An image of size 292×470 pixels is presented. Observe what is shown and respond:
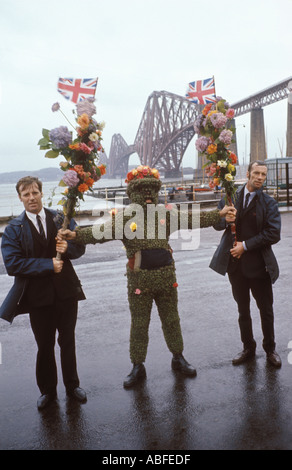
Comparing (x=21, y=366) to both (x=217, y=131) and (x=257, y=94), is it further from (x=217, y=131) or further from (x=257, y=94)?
(x=257, y=94)

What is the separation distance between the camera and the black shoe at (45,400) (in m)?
3.07

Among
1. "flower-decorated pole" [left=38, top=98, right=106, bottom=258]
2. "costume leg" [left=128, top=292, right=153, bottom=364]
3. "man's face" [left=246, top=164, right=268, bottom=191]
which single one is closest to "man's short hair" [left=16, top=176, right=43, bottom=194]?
"flower-decorated pole" [left=38, top=98, right=106, bottom=258]

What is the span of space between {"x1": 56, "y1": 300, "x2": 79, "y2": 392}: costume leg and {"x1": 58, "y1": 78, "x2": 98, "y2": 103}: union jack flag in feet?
5.77

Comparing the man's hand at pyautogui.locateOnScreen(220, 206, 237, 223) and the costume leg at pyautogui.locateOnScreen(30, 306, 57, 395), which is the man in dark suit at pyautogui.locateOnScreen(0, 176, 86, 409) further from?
the man's hand at pyautogui.locateOnScreen(220, 206, 237, 223)

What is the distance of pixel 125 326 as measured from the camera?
4.78 metres

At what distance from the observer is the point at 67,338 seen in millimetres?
3195

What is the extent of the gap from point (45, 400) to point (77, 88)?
261cm

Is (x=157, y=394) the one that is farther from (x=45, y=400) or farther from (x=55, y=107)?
(x=55, y=107)

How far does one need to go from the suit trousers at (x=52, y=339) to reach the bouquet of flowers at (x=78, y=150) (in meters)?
0.70

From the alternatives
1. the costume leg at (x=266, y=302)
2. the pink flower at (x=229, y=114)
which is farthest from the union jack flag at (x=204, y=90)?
the costume leg at (x=266, y=302)

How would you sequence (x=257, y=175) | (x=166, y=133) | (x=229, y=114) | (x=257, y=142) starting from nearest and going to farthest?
(x=257, y=175), (x=229, y=114), (x=257, y=142), (x=166, y=133)

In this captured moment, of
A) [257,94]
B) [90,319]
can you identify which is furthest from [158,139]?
[90,319]

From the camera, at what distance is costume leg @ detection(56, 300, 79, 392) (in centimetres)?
318

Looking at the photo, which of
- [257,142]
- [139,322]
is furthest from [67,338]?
[257,142]
